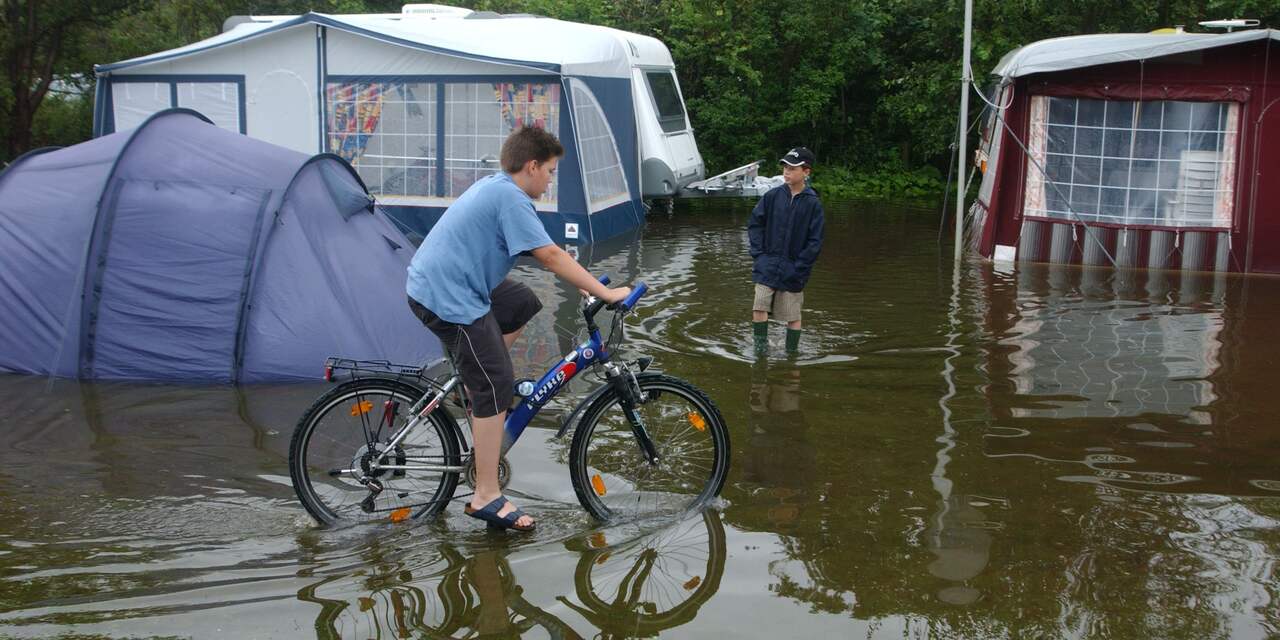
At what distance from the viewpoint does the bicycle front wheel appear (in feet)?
17.4

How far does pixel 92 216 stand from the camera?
799 centimetres

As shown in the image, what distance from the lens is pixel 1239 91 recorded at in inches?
513

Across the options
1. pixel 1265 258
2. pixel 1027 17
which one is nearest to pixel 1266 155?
pixel 1265 258

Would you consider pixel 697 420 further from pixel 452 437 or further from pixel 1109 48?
pixel 1109 48

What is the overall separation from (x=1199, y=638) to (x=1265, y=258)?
34.5ft

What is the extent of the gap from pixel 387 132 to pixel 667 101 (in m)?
5.20

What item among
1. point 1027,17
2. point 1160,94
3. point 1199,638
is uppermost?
point 1027,17

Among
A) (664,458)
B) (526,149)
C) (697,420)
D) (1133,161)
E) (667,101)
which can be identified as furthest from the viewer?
(667,101)

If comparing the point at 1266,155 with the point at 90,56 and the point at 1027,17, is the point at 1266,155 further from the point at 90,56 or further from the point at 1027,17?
the point at 90,56

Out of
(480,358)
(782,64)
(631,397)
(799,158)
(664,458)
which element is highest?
(782,64)

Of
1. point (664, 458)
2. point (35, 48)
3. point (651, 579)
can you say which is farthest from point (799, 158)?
point (35, 48)

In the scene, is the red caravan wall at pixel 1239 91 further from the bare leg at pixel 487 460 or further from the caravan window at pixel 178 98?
the bare leg at pixel 487 460

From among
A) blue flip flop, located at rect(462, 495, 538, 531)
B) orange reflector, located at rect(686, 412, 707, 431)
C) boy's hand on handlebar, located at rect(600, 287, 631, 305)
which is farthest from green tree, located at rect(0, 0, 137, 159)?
orange reflector, located at rect(686, 412, 707, 431)

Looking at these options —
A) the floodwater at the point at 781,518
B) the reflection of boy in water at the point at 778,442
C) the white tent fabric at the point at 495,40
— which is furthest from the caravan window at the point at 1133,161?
the reflection of boy in water at the point at 778,442
